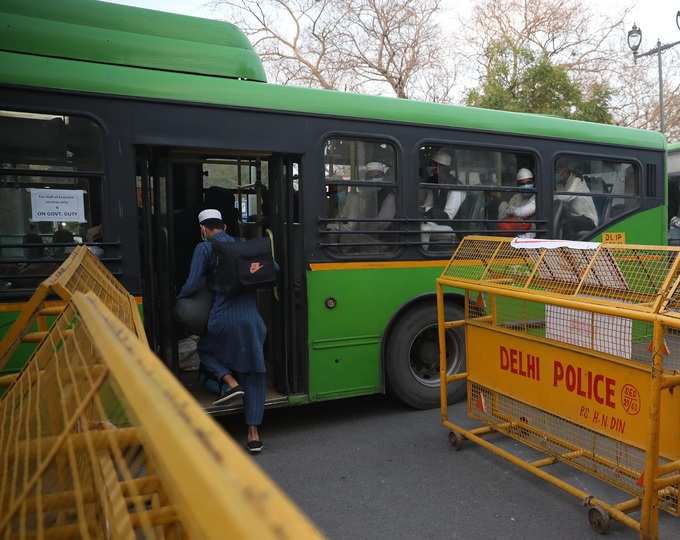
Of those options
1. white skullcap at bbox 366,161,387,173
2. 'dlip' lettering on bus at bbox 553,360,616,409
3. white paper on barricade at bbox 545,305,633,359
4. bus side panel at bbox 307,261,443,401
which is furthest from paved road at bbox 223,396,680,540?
white skullcap at bbox 366,161,387,173

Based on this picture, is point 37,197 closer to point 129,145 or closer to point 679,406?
point 129,145

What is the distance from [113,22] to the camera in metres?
4.31

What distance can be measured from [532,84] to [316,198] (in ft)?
50.3

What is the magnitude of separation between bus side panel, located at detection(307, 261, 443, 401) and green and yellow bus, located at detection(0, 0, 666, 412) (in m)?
0.02

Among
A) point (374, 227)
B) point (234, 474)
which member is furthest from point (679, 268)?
point (234, 474)

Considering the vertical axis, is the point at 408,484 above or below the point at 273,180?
below

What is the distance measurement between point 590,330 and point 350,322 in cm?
201

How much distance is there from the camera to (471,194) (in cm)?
541

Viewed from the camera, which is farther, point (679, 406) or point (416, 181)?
point (416, 181)

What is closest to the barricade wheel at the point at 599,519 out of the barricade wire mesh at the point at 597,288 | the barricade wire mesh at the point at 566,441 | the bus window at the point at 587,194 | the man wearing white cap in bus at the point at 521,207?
the barricade wire mesh at the point at 566,441

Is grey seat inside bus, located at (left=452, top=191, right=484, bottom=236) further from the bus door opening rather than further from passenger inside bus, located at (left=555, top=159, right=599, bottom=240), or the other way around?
the bus door opening

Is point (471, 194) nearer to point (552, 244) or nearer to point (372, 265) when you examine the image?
point (372, 265)

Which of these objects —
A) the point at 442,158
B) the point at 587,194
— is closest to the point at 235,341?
the point at 442,158

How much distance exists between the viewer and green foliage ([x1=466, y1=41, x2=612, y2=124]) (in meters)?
17.5
